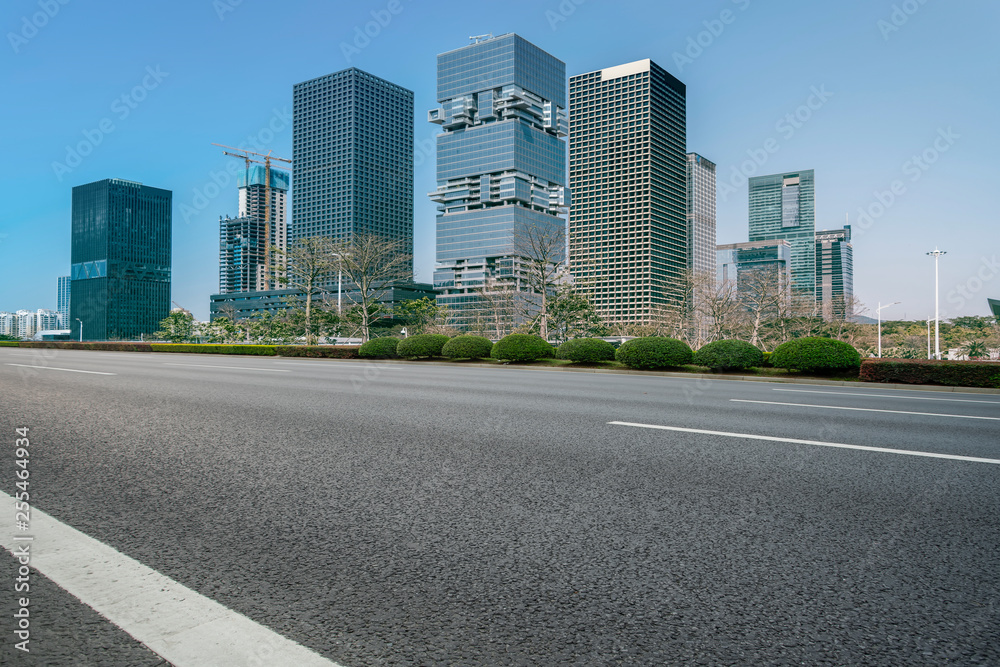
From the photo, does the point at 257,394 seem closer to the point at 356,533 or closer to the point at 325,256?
the point at 356,533

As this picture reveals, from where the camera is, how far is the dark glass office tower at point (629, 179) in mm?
111938

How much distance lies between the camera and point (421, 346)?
24.3 meters

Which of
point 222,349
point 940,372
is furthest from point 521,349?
point 222,349

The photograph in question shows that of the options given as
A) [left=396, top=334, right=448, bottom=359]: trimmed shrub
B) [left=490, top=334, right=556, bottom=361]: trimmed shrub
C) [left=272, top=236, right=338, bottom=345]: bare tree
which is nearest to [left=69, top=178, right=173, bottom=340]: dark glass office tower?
[left=272, top=236, right=338, bottom=345]: bare tree

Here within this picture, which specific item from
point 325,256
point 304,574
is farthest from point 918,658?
point 325,256

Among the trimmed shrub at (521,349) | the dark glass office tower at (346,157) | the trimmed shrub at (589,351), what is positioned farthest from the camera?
the dark glass office tower at (346,157)

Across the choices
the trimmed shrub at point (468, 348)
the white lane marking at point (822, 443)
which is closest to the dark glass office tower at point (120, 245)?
the trimmed shrub at point (468, 348)

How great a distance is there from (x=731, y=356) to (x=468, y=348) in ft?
33.8

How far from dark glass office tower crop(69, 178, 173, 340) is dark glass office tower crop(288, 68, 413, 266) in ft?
209

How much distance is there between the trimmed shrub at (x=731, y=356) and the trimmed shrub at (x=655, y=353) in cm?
70

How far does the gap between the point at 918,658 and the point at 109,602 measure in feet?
9.28

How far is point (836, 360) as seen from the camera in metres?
16.3

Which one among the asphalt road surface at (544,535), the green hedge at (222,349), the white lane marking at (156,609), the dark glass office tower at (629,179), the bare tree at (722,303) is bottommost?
the asphalt road surface at (544,535)

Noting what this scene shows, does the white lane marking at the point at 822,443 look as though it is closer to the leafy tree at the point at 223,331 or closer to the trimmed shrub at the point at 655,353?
the trimmed shrub at the point at 655,353
